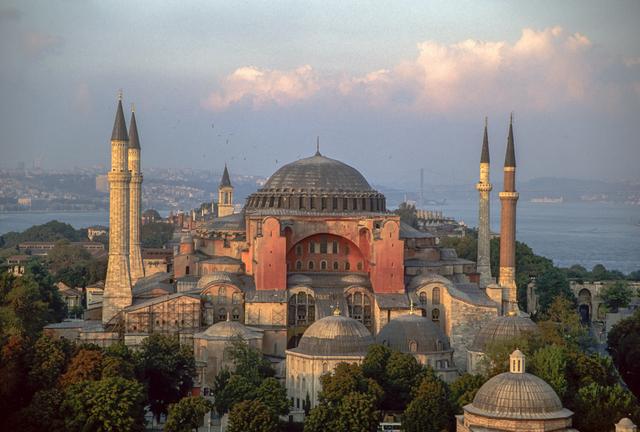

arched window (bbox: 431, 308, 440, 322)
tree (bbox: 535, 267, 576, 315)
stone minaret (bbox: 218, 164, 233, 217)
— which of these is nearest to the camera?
arched window (bbox: 431, 308, 440, 322)

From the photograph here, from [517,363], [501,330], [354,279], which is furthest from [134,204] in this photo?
[517,363]

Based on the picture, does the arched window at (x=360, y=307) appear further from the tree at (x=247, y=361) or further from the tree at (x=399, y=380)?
the tree at (x=399, y=380)

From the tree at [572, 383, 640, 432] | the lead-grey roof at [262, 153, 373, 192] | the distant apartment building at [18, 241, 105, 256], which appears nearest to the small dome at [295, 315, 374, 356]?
the tree at [572, 383, 640, 432]

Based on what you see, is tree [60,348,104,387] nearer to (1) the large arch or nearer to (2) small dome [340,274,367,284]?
(2) small dome [340,274,367,284]

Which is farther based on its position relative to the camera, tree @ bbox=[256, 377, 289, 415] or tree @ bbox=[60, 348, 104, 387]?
tree @ bbox=[256, 377, 289, 415]

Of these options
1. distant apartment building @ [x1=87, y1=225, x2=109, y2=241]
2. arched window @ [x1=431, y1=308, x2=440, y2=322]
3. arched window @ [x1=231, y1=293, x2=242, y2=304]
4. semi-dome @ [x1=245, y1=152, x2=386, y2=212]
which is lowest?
arched window @ [x1=431, y1=308, x2=440, y2=322]

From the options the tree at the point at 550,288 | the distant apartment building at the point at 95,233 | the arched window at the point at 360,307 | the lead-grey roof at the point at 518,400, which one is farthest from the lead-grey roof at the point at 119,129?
the distant apartment building at the point at 95,233

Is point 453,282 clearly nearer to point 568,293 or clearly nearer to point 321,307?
point 321,307
